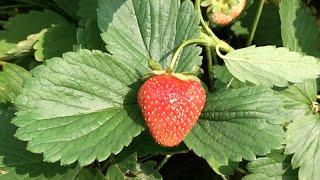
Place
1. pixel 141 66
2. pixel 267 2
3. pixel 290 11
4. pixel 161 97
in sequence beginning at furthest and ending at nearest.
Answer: pixel 267 2 → pixel 290 11 → pixel 141 66 → pixel 161 97

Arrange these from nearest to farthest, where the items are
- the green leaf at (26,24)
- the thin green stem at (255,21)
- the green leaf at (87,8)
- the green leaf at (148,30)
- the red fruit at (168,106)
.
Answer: the red fruit at (168,106) → the green leaf at (148,30) → the thin green stem at (255,21) → the green leaf at (87,8) → the green leaf at (26,24)

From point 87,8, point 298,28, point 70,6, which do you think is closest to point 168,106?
point 298,28

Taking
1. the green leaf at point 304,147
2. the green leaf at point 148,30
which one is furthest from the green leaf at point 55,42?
the green leaf at point 304,147

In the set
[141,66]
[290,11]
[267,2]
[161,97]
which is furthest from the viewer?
[267,2]

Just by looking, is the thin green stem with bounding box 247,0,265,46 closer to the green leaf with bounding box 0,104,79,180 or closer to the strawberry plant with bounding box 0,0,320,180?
the strawberry plant with bounding box 0,0,320,180

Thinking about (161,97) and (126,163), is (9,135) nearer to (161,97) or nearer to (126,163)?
(126,163)

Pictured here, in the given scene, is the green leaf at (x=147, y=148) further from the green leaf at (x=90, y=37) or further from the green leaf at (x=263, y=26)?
the green leaf at (x=263, y=26)

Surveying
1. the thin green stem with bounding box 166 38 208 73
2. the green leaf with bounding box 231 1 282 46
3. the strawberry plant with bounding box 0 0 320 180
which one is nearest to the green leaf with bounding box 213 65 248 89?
the strawberry plant with bounding box 0 0 320 180

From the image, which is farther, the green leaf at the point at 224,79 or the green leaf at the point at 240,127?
Result: the green leaf at the point at 224,79

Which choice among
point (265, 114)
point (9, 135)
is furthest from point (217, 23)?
point (9, 135)
